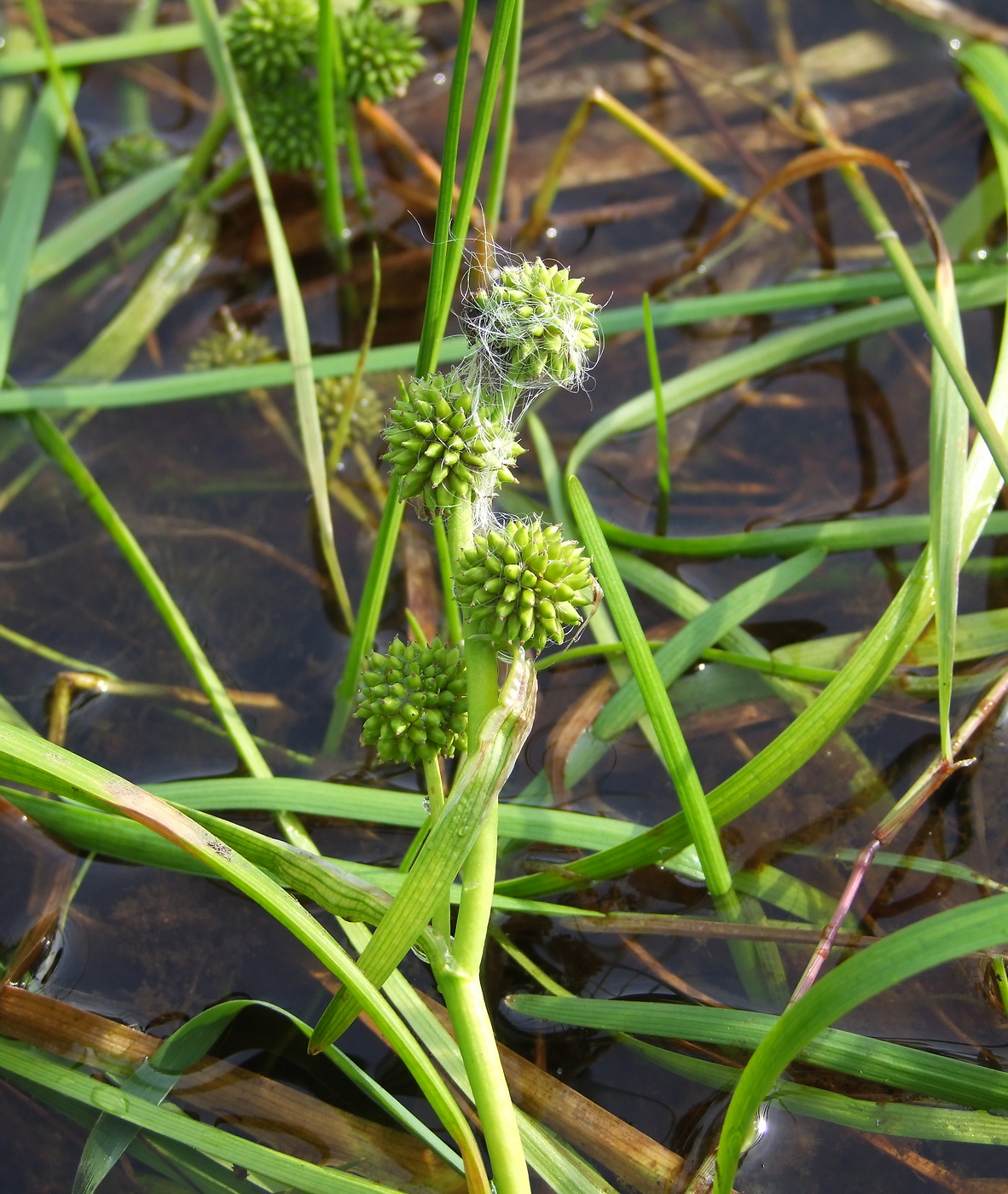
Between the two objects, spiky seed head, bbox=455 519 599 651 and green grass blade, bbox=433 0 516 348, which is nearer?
spiky seed head, bbox=455 519 599 651

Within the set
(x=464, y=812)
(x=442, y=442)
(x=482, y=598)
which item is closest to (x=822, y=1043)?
(x=464, y=812)

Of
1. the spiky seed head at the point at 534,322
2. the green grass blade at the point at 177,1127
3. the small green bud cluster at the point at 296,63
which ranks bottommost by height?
the green grass blade at the point at 177,1127

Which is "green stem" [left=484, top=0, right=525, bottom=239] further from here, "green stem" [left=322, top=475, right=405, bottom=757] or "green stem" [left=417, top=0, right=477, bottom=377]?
"green stem" [left=322, top=475, right=405, bottom=757]

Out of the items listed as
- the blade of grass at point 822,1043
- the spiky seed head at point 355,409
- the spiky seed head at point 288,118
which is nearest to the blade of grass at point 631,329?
the spiky seed head at point 355,409

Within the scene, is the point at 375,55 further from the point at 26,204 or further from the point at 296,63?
the point at 26,204

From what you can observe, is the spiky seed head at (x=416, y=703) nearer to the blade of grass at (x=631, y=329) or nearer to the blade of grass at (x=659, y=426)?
the blade of grass at (x=659, y=426)

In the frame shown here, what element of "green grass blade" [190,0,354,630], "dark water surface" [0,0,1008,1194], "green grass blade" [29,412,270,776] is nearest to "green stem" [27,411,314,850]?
"green grass blade" [29,412,270,776]
